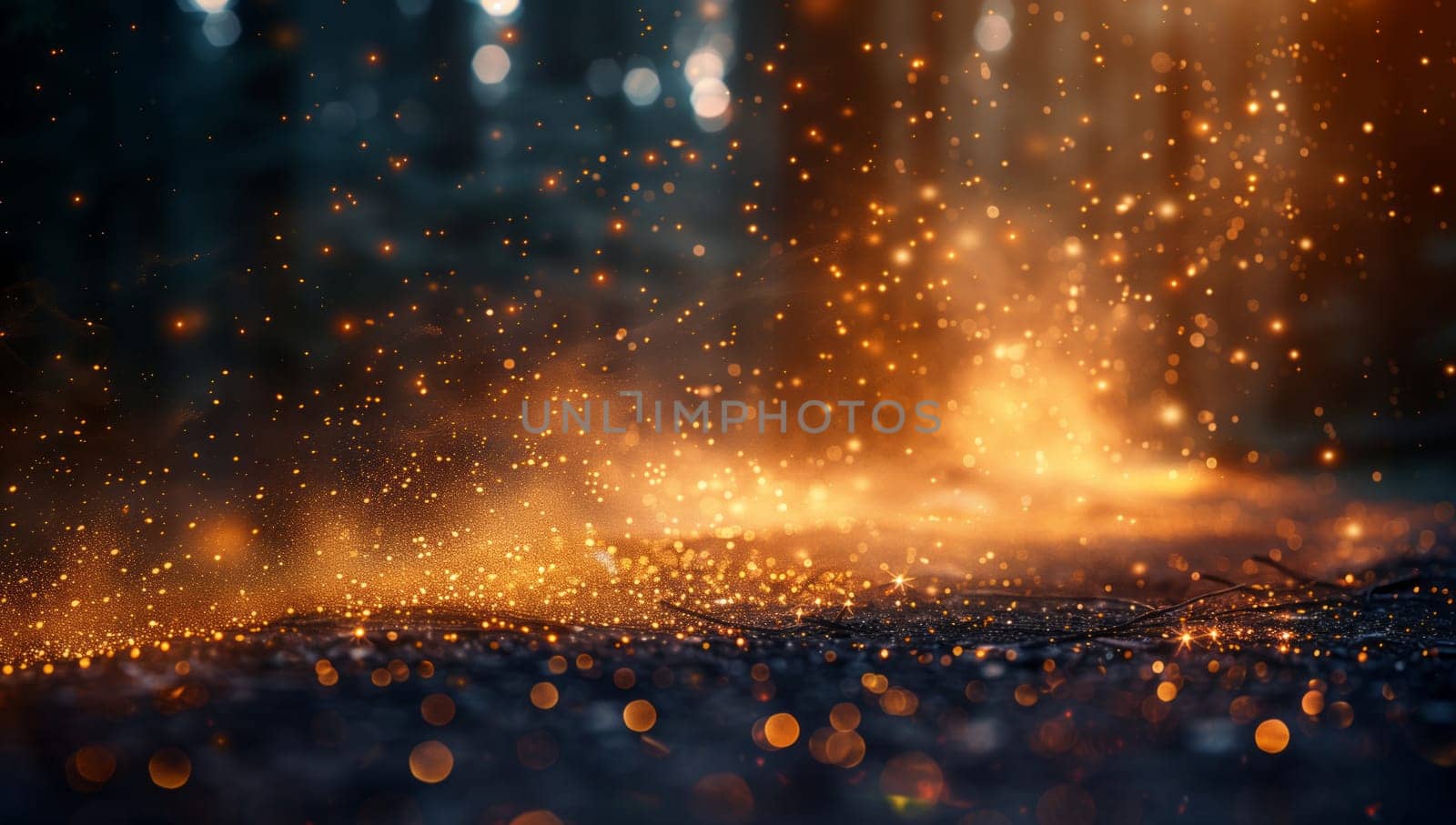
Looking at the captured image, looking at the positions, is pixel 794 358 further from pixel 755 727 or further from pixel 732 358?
pixel 755 727

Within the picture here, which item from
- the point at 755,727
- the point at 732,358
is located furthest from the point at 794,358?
the point at 755,727

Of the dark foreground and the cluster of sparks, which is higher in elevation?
the cluster of sparks

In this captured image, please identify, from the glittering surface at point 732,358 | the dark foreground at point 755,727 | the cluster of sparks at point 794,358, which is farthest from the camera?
the cluster of sparks at point 794,358

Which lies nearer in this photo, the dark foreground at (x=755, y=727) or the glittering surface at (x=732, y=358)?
the dark foreground at (x=755, y=727)

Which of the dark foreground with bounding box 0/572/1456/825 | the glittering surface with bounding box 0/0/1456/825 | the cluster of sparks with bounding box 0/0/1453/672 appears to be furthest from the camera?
the cluster of sparks with bounding box 0/0/1453/672

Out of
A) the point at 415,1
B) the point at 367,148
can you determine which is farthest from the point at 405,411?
the point at 415,1

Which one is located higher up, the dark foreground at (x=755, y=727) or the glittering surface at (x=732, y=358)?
the glittering surface at (x=732, y=358)

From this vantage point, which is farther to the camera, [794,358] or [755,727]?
[794,358]
